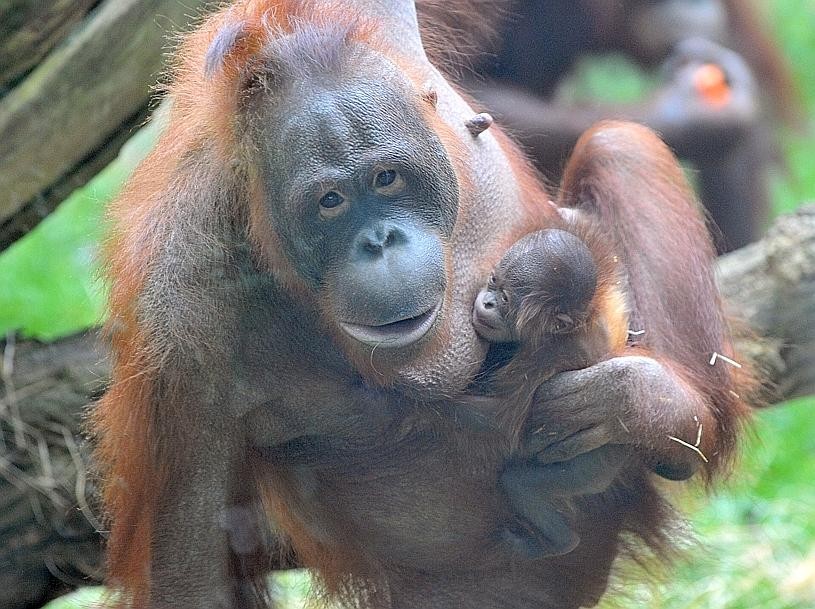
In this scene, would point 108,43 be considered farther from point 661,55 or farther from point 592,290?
point 661,55

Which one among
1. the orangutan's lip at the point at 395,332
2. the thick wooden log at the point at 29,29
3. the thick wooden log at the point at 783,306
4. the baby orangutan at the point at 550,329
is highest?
the thick wooden log at the point at 29,29

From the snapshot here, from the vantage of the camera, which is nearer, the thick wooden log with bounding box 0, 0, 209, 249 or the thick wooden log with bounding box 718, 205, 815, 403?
the thick wooden log with bounding box 0, 0, 209, 249

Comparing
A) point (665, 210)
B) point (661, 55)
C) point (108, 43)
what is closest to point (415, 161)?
point (665, 210)

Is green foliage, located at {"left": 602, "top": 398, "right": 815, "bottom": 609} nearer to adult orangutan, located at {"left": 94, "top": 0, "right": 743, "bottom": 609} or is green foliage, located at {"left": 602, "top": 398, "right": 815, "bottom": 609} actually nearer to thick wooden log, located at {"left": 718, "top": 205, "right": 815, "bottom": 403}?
thick wooden log, located at {"left": 718, "top": 205, "right": 815, "bottom": 403}

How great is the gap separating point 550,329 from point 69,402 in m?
1.49

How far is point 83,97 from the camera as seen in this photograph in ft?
9.69

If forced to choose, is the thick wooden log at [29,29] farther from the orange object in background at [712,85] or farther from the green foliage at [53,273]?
the orange object in background at [712,85]

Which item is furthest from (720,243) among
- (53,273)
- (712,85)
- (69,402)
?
(53,273)

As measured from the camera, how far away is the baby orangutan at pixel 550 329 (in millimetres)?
2311

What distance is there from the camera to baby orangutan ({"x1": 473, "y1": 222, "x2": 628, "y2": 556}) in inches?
91.0

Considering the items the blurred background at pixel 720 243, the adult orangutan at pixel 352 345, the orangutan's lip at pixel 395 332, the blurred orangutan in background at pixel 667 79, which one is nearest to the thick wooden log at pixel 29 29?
the blurred background at pixel 720 243

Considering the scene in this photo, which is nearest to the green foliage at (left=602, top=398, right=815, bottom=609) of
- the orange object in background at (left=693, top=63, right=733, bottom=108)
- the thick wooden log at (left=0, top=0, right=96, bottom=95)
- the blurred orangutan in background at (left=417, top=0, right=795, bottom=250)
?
the blurred orangutan in background at (left=417, top=0, right=795, bottom=250)

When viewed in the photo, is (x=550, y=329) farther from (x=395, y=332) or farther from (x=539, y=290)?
(x=395, y=332)

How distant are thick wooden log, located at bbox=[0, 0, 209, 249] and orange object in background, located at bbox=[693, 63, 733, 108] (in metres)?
2.56
